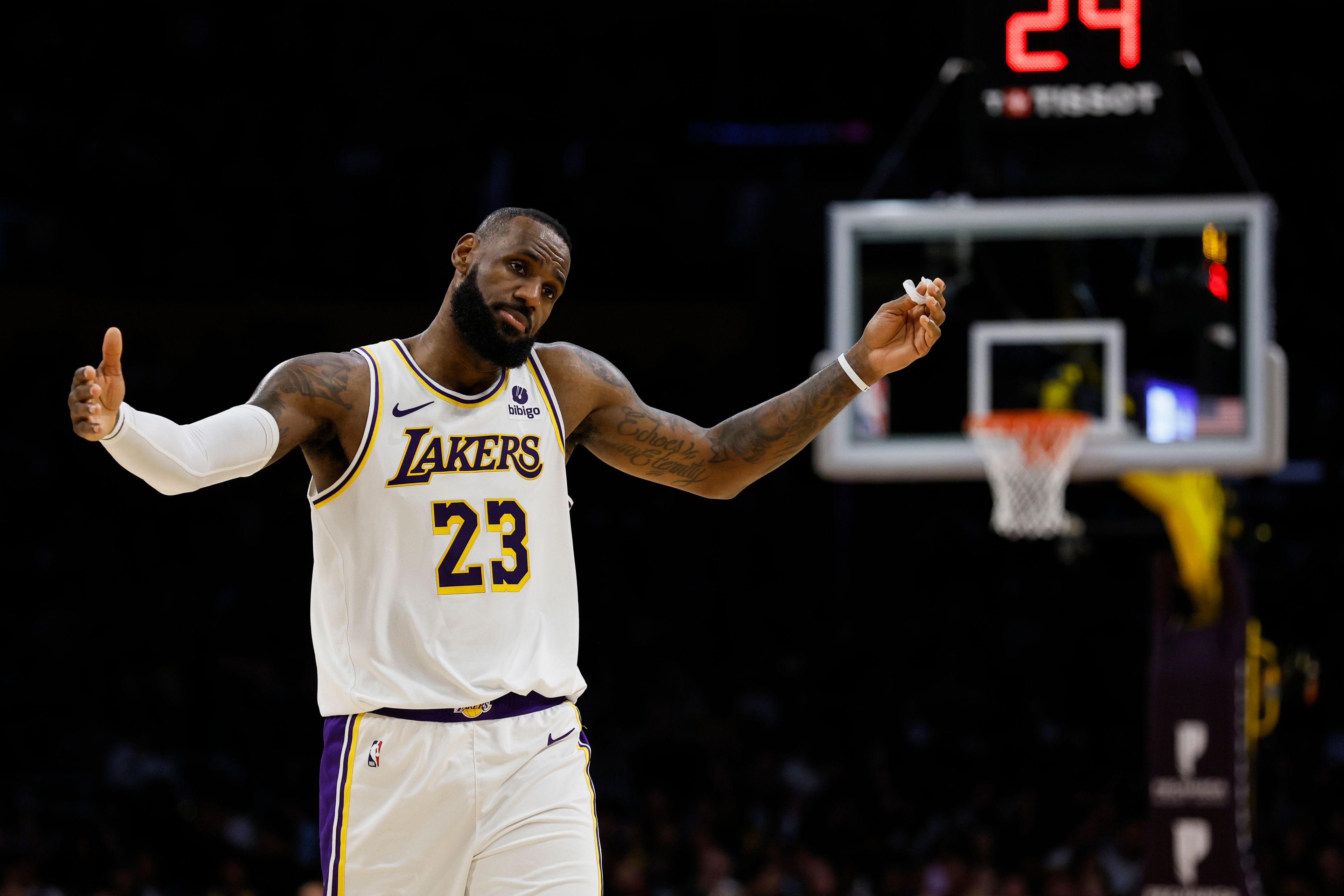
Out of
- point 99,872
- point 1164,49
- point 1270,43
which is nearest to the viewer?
point 1164,49

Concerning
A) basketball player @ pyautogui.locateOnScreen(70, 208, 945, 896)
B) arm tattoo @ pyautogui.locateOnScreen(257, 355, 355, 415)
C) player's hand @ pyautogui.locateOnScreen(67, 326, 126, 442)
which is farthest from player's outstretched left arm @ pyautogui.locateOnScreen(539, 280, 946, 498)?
player's hand @ pyautogui.locateOnScreen(67, 326, 126, 442)

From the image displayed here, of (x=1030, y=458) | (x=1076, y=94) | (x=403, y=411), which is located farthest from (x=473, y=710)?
(x=1030, y=458)

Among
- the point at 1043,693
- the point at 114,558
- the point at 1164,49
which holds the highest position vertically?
the point at 1164,49

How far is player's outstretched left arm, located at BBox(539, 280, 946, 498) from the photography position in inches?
151

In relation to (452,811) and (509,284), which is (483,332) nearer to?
(509,284)

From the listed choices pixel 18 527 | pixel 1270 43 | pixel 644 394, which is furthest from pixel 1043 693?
pixel 18 527

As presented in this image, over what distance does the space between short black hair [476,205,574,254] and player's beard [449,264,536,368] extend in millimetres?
114

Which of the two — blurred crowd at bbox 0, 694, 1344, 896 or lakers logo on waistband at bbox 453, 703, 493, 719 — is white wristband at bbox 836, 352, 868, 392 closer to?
lakers logo on waistband at bbox 453, 703, 493, 719

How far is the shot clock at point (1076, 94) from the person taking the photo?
22.9 ft

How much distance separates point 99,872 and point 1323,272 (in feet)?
37.4

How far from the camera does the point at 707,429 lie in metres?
3.84

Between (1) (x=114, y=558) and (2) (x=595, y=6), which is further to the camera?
(2) (x=595, y=6)

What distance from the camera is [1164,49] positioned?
22.9 feet

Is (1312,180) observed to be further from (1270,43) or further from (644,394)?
(644,394)
